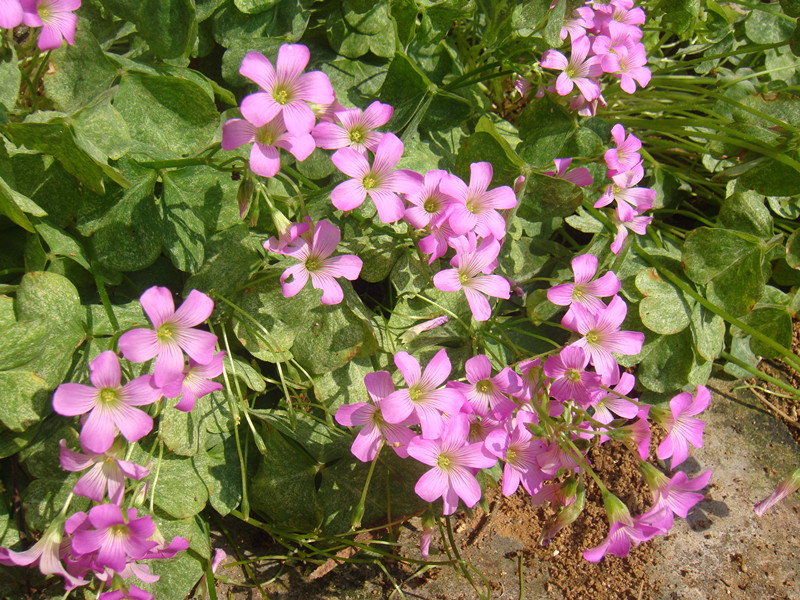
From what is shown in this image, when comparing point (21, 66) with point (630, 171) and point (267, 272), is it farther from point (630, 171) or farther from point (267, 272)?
point (630, 171)

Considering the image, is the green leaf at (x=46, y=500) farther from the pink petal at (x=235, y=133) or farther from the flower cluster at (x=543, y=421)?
the pink petal at (x=235, y=133)

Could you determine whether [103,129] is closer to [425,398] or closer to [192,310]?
[192,310]

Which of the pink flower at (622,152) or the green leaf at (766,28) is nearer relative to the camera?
the pink flower at (622,152)

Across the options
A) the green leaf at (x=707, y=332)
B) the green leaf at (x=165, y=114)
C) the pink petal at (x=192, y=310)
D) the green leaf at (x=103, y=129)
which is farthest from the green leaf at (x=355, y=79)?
the green leaf at (x=707, y=332)

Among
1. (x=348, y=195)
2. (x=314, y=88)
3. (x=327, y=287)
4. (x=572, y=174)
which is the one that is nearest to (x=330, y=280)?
(x=327, y=287)

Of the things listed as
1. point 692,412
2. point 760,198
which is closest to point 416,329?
point 692,412

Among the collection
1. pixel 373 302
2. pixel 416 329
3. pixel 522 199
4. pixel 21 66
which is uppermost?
pixel 21 66
